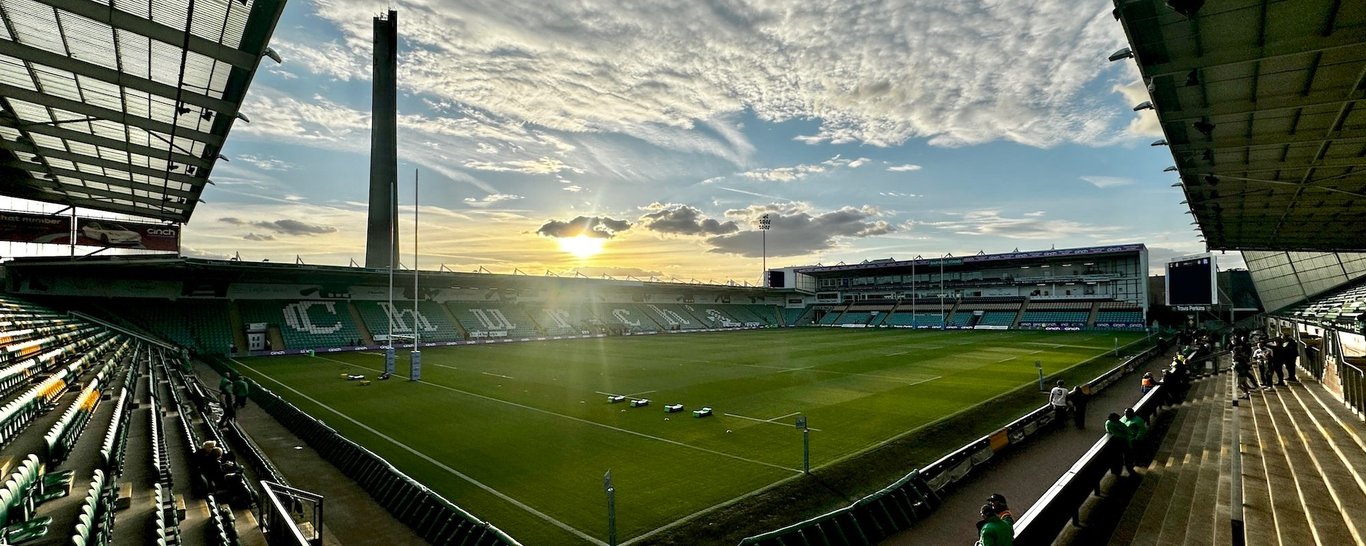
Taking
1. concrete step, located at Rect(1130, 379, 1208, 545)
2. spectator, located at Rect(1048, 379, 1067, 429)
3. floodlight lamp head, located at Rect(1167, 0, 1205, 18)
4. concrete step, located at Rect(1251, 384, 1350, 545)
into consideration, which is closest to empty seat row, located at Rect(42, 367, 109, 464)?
concrete step, located at Rect(1130, 379, 1208, 545)

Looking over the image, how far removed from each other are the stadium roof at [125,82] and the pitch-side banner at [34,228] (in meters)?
16.1

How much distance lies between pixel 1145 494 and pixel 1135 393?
18.3 m

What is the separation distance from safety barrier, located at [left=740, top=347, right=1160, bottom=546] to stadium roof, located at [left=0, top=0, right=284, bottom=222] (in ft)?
42.2

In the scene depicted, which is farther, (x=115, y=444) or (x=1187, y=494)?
(x=115, y=444)

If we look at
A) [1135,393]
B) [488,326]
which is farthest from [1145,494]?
[488,326]

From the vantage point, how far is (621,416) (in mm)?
21688

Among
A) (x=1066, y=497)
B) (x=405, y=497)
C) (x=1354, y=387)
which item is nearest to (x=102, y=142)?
(x=405, y=497)

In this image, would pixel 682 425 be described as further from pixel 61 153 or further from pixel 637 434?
pixel 61 153

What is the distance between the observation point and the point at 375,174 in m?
73.6

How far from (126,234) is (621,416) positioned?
36.1m

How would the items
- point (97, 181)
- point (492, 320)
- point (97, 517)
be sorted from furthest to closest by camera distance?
point (492, 320)
point (97, 181)
point (97, 517)

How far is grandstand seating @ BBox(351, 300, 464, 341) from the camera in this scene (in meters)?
57.5

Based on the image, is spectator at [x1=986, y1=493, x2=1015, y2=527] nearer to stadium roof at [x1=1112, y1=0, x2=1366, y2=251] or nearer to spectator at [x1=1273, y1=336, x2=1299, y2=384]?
stadium roof at [x1=1112, y1=0, x2=1366, y2=251]

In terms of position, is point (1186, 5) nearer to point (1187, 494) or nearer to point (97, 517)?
point (1187, 494)
